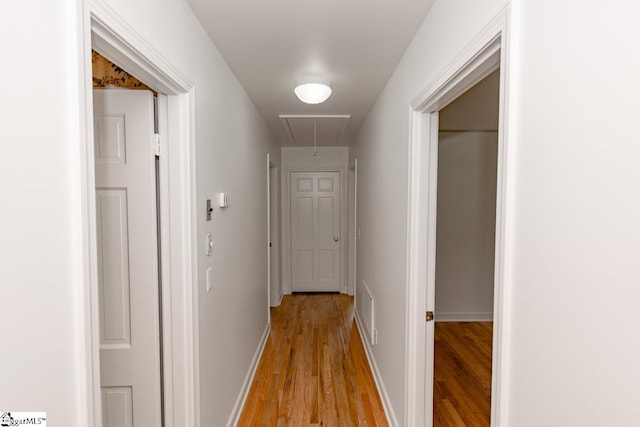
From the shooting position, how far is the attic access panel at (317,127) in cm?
359

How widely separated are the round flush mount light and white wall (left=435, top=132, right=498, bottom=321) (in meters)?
2.18

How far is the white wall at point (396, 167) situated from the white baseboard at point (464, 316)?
1430 millimetres

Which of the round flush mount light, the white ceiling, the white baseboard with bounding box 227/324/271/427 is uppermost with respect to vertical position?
the white ceiling

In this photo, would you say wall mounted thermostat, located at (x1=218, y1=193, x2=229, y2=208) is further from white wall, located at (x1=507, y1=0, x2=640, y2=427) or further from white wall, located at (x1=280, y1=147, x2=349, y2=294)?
white wall, located at (x1=280, y1=147, x2=349, y2=294)

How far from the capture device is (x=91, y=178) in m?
0.87

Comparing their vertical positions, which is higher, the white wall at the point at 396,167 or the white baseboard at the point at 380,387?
the white wall at the point at 396,167

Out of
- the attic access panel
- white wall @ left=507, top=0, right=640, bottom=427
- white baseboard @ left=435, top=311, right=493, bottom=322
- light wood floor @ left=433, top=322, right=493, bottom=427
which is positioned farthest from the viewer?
white baseboard @ left=435, top=311, right=493, bottom=322

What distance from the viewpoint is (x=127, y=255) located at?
153 centimetres

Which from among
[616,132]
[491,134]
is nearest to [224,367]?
[616,132]

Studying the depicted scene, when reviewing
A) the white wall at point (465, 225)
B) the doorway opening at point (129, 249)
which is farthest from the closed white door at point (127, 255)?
the white wall at point (465, 225)

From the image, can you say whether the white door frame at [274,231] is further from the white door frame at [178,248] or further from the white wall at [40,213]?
the white wall at [40,213]

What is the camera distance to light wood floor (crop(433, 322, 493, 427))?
2496 millimetres

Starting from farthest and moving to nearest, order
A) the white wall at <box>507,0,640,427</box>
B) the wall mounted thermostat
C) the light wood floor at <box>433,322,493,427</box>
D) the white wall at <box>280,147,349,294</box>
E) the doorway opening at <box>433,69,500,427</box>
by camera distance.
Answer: the white wall at <box>280,147,349,294</box>
the doorway opening at <box>433,69,500,427</box>
the light wood floor at <box>433,322,493,427</box>
the wall mounted thermostat
the white wall at <box>507,0,640,427</box>

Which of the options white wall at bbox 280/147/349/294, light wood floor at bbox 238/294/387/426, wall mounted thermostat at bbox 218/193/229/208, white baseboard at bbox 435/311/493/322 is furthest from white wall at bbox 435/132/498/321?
wall mounted thermostat at bbox 218/193/229/208
